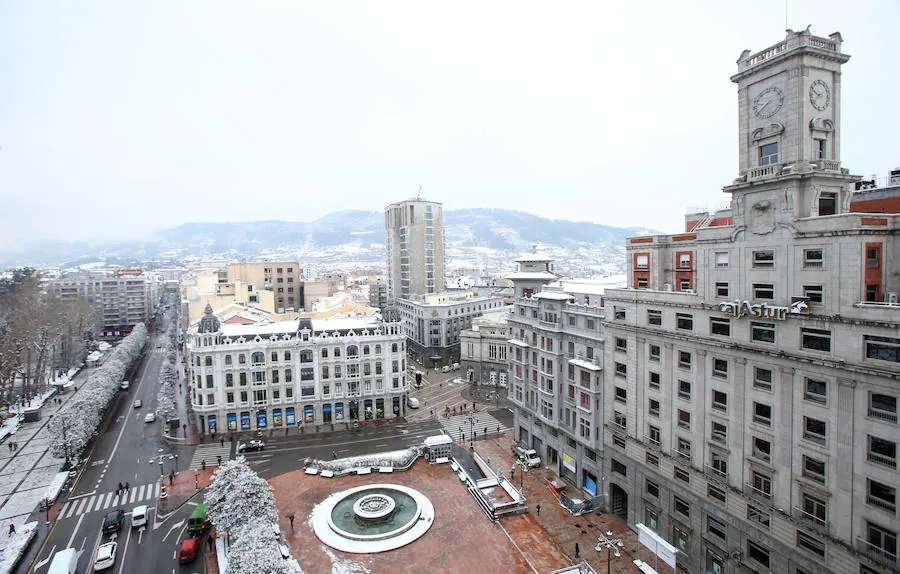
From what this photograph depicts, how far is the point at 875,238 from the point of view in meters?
31.0

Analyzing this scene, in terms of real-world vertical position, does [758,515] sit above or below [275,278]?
below

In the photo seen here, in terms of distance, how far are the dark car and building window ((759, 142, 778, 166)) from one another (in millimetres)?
71650

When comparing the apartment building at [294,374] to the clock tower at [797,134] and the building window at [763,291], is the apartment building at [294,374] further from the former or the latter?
the clock tower at [797,134]

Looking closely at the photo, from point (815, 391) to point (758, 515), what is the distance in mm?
11241

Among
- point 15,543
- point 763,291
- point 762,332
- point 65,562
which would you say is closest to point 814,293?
point 763,291

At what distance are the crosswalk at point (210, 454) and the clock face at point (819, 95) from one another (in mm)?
78278

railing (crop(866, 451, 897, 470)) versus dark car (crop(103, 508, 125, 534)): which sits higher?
railing (crop(866, 451, 897, 470))

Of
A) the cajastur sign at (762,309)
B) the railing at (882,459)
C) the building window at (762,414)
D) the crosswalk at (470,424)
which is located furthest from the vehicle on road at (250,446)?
the railing at (882,459)

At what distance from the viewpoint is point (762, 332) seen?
36.5m

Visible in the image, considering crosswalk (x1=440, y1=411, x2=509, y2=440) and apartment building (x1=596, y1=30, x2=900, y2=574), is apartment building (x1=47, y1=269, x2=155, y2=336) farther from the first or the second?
apartment building (x1=596, y1=30, x2=900, y2=574)

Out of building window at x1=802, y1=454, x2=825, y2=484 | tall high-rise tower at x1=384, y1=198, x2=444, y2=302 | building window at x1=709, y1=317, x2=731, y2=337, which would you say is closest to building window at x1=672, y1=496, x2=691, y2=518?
building window at x1=802, y1=454, x2=825, y2=484

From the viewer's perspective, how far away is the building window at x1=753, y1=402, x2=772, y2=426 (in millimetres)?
36062

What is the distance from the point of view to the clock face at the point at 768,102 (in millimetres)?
36500

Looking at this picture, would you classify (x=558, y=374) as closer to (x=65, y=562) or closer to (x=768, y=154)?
(x=768, y=154)
